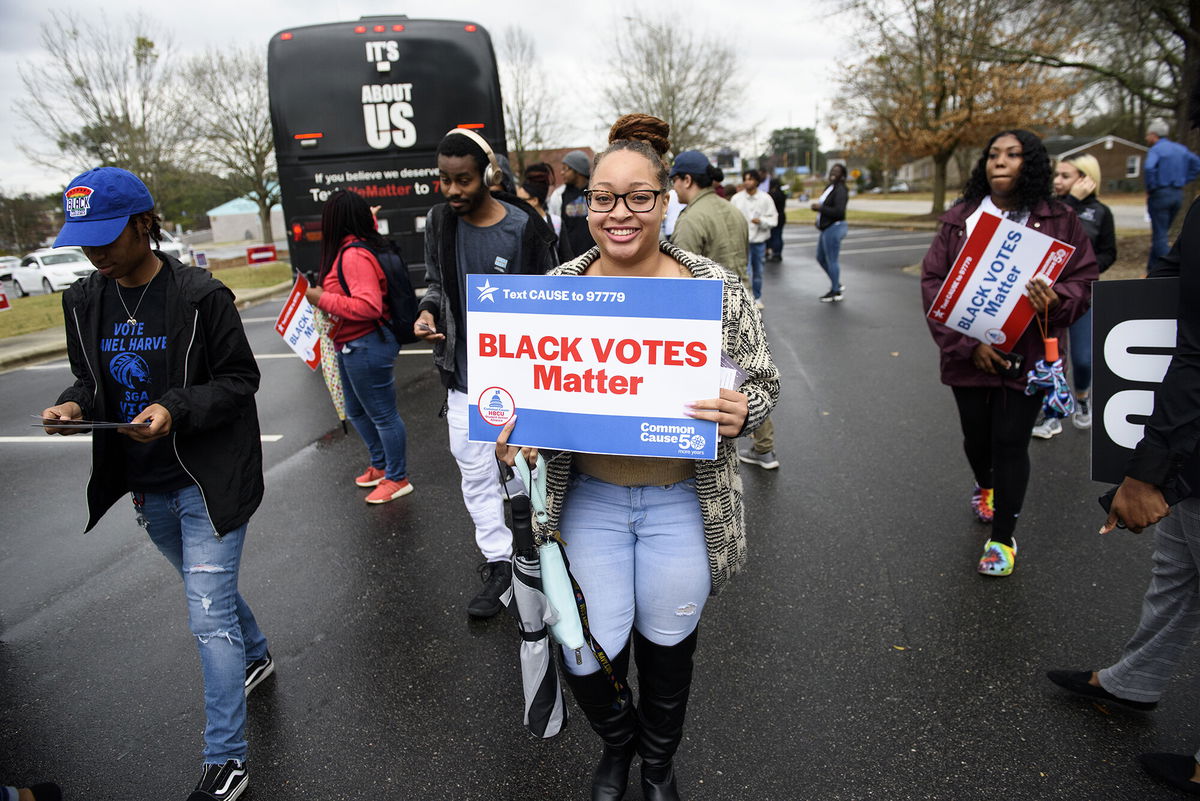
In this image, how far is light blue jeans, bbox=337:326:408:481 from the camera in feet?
14.4

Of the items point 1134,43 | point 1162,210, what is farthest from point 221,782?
point 1134,43

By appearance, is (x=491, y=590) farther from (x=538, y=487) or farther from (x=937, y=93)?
(x=937, y=93)

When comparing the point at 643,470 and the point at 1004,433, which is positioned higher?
the point at 643,470

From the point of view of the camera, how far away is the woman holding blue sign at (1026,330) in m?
3.23

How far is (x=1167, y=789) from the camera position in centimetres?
228

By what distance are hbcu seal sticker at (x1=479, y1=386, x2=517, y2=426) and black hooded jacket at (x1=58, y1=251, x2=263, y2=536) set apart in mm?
956

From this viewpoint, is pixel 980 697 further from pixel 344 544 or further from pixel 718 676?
pixel 344 544

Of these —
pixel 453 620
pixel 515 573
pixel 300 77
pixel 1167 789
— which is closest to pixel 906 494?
pixel 1167 789

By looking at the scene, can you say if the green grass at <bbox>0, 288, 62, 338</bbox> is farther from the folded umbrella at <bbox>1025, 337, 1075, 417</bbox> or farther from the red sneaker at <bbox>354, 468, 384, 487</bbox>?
the folded umbrella at <bbox>1025, 337, 1075, 417</bbox>

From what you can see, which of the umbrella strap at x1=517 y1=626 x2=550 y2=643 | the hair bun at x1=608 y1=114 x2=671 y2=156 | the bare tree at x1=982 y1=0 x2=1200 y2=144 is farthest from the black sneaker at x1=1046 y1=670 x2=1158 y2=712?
the bare tree at x1=982 y1=0 x2=1200 y2=144

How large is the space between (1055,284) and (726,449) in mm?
2063

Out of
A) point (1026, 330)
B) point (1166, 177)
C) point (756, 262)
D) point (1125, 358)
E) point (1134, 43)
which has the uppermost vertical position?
point (1134, 43)

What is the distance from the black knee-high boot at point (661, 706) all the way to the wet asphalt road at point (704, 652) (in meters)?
0.18

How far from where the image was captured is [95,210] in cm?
223
